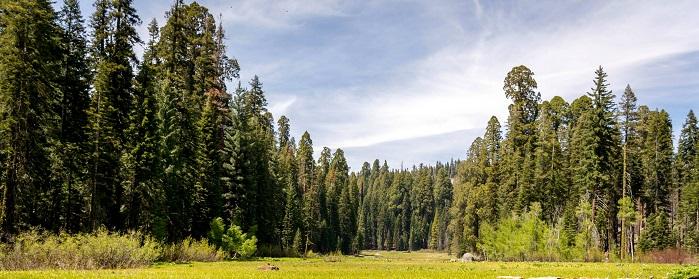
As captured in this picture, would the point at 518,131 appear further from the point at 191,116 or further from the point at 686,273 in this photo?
the point at 686,273

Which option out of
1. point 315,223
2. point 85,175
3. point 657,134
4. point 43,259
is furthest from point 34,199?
point 657,134

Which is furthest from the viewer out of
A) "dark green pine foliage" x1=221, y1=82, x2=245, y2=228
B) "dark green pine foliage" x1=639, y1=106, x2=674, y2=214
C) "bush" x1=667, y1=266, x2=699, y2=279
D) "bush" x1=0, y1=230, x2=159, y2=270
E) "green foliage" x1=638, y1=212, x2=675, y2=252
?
"dark green pine foliage" x1=639, y1=106, x2=674, y2=214

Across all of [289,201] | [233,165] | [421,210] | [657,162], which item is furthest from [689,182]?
[421,210]

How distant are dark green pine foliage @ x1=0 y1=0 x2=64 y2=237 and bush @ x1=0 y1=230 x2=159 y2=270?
11.0 ft

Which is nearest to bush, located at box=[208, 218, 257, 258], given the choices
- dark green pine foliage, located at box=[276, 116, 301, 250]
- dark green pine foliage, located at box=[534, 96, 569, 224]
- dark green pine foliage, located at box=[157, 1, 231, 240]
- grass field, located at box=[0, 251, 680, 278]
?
dark green pine foliage, located at box=[157, 1, 231, 240]

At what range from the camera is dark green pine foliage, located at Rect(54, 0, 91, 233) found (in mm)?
38100

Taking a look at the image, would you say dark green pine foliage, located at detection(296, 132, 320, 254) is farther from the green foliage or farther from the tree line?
the green foliage

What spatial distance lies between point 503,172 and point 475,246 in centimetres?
1153

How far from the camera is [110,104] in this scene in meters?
39.6

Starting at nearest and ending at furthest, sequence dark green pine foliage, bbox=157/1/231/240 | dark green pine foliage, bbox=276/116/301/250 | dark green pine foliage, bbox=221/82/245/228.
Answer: dark green pine foliage, bbox=157/1/231/240
dark green pine foliage, bbox=221/82/245/228
dark green pine foliage, bbox=276/116/301/250

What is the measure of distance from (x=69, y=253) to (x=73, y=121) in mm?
15366

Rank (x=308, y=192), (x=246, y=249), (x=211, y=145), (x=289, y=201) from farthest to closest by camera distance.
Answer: (x=308, y=192) → (x=289, y=201) → (x=211, y=145) → (x=246, y=249)

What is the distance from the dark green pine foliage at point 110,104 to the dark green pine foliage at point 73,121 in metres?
1.19

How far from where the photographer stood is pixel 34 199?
34500 mm
